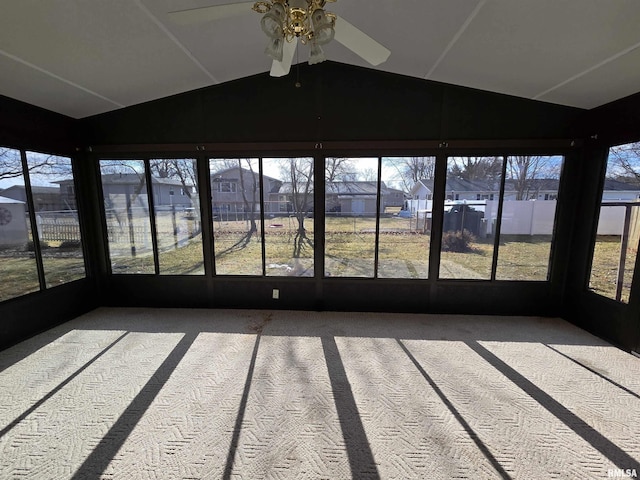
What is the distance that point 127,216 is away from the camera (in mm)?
4105

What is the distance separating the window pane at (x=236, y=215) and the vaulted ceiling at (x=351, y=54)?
1182mm

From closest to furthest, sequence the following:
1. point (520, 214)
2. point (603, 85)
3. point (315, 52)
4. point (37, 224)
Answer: point (315, 52)
point (603, 85)
point (37, 224)
point (520, 214)

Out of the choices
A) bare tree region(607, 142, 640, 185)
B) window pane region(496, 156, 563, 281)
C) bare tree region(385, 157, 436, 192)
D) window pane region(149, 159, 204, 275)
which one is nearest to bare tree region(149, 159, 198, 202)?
window pane region(149, 159, 204, 275)

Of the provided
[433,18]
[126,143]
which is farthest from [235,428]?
[126,143]

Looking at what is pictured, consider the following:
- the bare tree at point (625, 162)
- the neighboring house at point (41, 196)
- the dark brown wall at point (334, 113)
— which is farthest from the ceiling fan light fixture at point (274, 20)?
the bare tree at point (625, 162)

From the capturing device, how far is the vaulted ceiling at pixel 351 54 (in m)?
2.09

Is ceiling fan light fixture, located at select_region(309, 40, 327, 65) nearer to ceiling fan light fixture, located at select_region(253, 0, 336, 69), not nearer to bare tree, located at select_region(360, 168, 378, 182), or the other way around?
ceiling fan light fixture, located at select_region(253, 0, 336, 69)

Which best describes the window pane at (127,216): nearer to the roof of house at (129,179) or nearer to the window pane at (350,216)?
the roof of house at (129,179)

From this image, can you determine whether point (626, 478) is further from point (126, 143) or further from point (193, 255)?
point (126, 143)

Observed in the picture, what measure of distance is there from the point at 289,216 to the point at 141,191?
224 cm

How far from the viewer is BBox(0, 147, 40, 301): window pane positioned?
10.0 ft

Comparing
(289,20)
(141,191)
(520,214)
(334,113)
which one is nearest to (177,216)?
(141,191)

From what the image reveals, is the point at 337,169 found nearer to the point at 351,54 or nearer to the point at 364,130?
the point at 364,130

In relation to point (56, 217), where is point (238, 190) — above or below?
above
